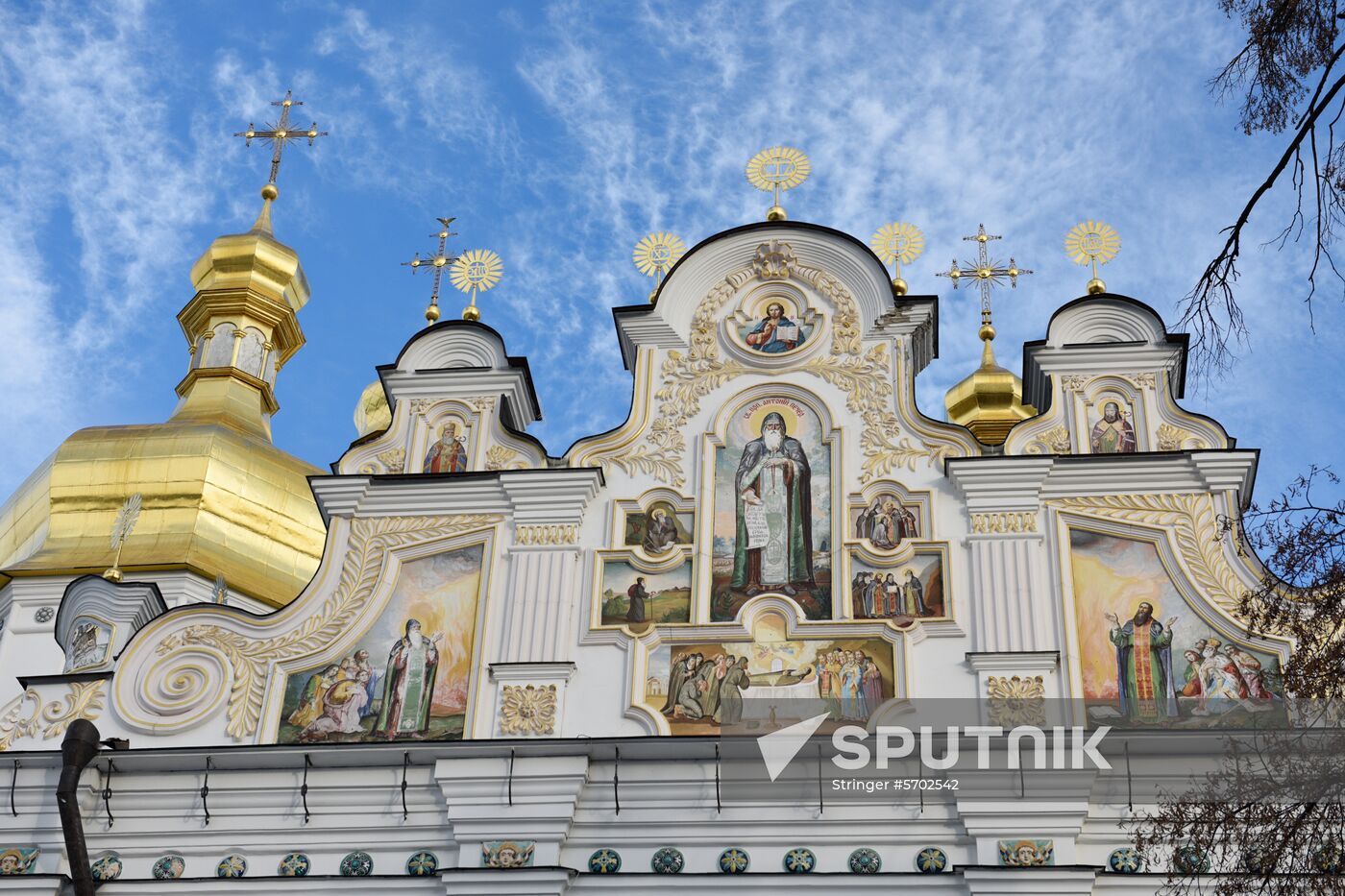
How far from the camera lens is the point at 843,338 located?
580 inches

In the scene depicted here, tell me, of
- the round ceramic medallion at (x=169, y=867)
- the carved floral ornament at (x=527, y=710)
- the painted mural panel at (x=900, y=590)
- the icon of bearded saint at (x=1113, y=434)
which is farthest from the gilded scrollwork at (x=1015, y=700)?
the round ceramic medallion at (x=169, y=867)

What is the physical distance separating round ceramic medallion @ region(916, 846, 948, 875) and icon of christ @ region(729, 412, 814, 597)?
2152mm

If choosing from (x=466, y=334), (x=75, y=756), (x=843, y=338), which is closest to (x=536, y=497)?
(x=466, y=334)

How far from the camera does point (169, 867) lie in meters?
12.7

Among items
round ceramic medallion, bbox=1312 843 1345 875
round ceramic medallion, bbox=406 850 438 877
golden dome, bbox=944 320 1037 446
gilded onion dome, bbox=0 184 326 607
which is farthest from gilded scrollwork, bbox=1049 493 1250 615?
gilded onion dome, bbox=0 184 326 607

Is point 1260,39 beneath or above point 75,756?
above

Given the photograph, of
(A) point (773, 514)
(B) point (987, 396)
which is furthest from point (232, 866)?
(B) point (987, 396)

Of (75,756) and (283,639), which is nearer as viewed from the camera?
(75,756)

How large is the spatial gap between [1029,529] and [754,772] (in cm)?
273

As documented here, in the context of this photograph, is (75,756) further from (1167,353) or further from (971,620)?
(1167,353)

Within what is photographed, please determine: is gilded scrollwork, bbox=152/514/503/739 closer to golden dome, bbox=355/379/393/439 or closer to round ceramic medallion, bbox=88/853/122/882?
round ceramic medallion, bbox=88/853/122/882

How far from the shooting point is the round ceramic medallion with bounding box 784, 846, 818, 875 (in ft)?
39.8

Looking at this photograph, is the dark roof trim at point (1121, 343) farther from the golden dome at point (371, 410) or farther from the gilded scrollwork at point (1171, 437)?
the golden dome at point (371, 410)

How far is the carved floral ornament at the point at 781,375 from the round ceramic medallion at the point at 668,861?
295cm
